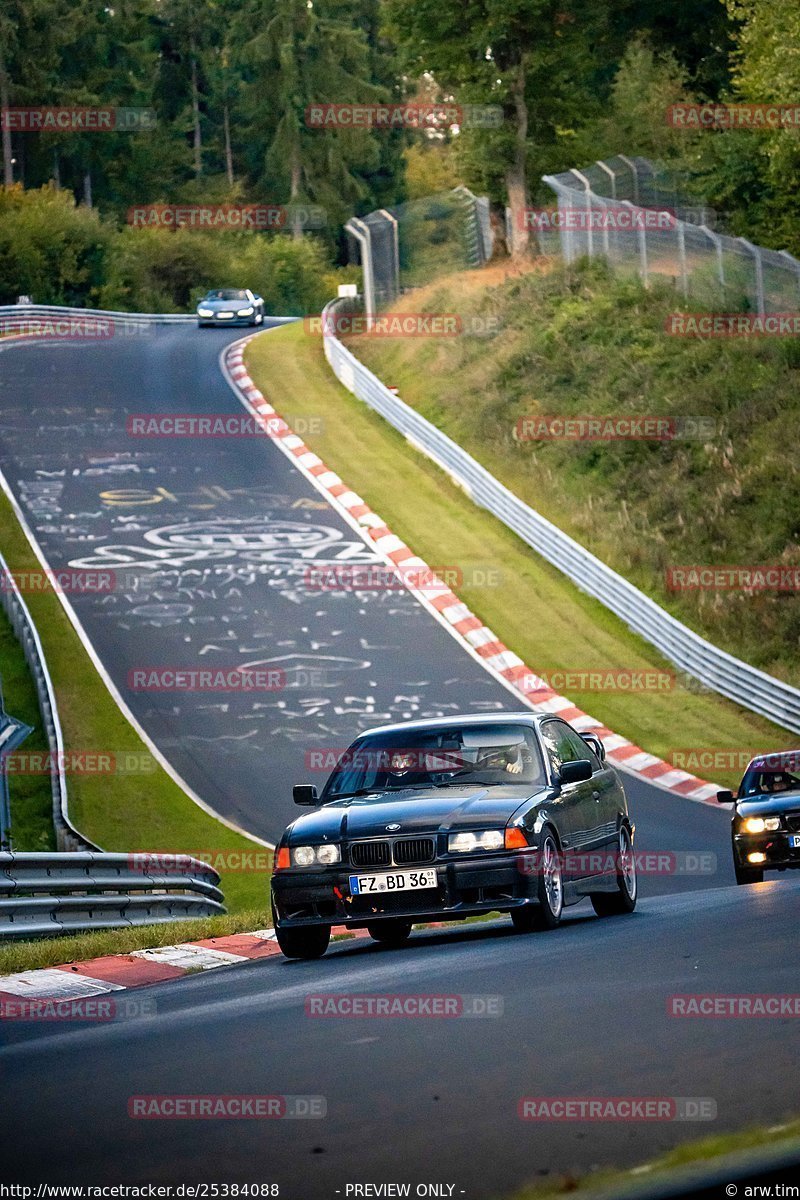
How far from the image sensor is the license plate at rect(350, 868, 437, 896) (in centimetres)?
1055

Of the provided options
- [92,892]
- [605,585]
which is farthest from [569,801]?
[605,585]

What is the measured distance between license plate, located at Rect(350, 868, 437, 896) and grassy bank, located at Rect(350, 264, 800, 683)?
18715 mm

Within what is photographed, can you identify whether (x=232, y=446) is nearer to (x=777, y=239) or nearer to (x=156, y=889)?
(x=777, y=239)

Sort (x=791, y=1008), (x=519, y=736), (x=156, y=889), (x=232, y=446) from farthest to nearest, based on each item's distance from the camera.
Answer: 1. (x=232, y=446)
2. (x=156, y=889)
3. (x=519, y=736)
4. (x=791, y=1008)

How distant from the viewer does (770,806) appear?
16.5 m

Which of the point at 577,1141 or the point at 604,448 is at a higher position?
the point at 577,1141

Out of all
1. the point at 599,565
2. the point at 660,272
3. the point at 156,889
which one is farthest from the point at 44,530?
the point at 156,889

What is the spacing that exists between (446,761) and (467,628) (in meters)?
17.8

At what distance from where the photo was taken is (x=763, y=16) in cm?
4312

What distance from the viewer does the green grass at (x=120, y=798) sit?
20.5 meters

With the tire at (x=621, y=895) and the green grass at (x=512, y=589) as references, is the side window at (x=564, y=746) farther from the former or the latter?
the green grass at (x=512, y=589)

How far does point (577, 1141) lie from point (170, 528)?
30.0 metres

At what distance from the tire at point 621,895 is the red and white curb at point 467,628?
9084mm

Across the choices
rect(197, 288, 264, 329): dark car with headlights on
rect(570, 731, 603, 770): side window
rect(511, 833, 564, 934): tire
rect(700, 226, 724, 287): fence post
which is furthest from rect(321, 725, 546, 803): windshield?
rect(197, 288, 264, 329): dark car with headlights on
